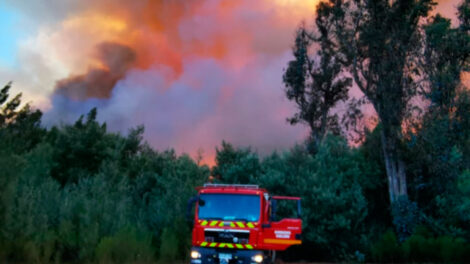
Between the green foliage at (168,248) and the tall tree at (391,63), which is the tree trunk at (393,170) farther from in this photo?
the green foliage at (168,248)

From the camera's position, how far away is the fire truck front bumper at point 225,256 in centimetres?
1755

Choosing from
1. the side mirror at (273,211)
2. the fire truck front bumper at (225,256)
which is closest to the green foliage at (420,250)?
the side mirror at (273,211)

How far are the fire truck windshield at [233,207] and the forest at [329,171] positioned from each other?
605 cm

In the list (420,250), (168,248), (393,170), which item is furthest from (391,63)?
(168,248)

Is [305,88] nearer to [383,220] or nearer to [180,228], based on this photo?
[383,220]

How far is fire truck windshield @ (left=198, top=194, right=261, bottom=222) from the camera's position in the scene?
18.0 metres

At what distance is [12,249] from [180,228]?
290 inches

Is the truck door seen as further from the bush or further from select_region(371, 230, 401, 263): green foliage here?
select_region(371, 230, 401, 263): green foliage

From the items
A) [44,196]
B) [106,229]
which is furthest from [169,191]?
[44,196]

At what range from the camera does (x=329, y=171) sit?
31.6 metres

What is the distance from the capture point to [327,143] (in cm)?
3409

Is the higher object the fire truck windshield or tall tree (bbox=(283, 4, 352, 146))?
tall tree (bbox=(283, 4, 352, 146))

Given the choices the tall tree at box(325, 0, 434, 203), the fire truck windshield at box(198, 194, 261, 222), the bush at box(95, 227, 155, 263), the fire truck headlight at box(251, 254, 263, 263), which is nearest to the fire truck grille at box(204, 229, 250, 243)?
the fire truck windshield at box(198, 194, 261, 222)

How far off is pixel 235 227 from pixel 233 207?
68 cm
